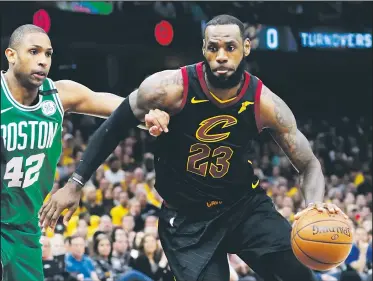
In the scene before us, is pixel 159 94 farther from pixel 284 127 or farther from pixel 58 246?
pixel 58 246

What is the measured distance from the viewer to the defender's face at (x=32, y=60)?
554cm

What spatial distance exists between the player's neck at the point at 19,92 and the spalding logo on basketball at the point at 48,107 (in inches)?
3.0

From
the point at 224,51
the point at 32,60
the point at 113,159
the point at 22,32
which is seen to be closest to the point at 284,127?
the point at 224,51

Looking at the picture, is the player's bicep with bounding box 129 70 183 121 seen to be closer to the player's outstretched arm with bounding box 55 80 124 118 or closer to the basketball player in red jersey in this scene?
the basketball player in red jersey

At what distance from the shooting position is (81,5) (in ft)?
51.0

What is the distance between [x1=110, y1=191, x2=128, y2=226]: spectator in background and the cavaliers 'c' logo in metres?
6.28

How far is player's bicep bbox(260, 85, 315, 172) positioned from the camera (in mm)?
5430

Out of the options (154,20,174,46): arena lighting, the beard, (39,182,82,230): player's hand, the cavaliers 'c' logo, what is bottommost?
(154,20,174,46): arena lighting

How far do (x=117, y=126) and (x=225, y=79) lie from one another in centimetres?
70

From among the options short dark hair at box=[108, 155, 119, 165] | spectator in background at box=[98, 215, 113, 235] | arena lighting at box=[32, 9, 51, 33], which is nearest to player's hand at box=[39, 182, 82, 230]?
spectator in background at box=[98, 215, 113, 235]

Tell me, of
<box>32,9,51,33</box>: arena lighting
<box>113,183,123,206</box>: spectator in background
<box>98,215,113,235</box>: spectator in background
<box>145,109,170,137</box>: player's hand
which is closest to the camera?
<box>145,109,170,137</box>: player's hand

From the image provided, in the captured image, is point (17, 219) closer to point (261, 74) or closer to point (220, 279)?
point (220, 279)

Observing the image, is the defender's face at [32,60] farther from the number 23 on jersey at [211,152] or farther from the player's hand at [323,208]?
the player's hand at [323,208]

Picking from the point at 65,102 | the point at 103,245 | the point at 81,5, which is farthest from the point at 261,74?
the point at 65,102
